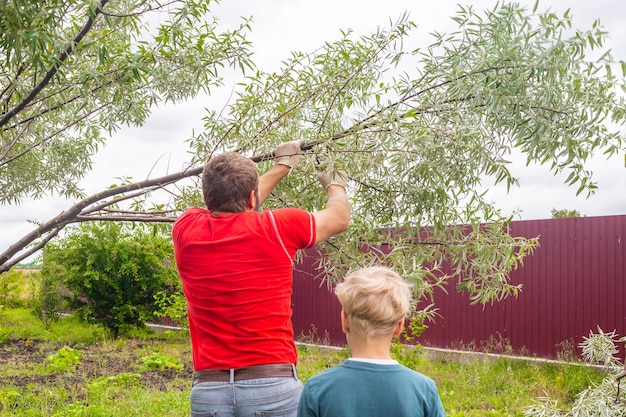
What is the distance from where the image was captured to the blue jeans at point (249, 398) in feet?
7.67

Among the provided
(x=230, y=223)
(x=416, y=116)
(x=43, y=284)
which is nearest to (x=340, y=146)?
(x=416, y=116)

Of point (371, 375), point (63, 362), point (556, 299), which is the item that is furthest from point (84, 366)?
point (371, 375)

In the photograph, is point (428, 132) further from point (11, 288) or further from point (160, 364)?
point (11, 288)

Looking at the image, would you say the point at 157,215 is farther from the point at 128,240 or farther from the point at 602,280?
the point at 128,240

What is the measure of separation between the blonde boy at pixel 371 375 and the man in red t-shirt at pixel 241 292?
398mm

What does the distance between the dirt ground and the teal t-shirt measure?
657 cm

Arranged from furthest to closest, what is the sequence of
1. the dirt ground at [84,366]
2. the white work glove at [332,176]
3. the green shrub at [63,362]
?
the green shrub at [63,362] → the dirt ground at [84,366] → the white work glove at [332,176]

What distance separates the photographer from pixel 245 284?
94.6 inches

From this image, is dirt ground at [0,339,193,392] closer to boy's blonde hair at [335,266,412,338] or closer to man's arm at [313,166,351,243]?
man's arm at [313,166,351,243]

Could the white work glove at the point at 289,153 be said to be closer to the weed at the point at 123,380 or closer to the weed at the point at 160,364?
the weed at the point at 123,380

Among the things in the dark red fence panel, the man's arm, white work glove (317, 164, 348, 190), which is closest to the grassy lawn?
the dark red fence panel

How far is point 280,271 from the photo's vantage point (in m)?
2.47

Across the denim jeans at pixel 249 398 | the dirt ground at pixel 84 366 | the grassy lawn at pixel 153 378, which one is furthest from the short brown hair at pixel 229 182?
the dirt ground at pixel 84 366

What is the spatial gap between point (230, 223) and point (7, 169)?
18.4 ft
